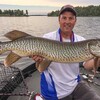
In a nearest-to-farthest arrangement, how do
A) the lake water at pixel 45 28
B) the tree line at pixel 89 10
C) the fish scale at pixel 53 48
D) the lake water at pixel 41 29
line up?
the fish scale at pixel 53 48 → the lake water at pixel 41 29 → the lake water at pixel 45 28 → the tree line at pixel 89 10

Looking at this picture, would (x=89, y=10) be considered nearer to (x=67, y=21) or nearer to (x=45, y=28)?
(x=45, y=28)

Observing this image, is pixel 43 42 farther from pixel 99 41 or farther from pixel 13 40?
pixel 99 41

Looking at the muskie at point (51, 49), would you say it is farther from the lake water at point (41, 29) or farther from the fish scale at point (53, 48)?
the lake water at point (41, 29)

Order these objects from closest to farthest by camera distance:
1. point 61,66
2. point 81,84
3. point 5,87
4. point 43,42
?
point 43,42 < point 61,66 < point 81,84 < point 5,87

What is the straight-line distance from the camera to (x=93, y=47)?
4.41m

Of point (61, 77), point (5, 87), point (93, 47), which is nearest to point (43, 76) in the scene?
point (61, 77)

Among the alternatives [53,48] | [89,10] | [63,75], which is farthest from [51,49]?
[89,10]

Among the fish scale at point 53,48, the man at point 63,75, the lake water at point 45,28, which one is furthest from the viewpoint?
the lake water at point 45,28

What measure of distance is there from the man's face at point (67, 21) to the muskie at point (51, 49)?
0.41m

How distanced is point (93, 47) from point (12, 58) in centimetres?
127

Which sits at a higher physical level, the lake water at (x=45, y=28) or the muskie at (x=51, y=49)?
the muskie at (x=51, y=49)

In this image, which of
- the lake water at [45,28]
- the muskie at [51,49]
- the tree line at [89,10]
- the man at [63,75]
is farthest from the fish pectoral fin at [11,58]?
the tree line at [89,10]

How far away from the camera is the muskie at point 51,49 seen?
432 cm

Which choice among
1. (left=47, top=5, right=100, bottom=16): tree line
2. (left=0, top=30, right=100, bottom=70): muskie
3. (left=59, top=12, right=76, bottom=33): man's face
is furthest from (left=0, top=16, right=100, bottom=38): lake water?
(left=47, top=5, right=100, bottom=16): tree line
